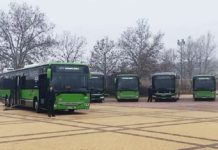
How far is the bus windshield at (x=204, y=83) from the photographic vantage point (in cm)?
4741

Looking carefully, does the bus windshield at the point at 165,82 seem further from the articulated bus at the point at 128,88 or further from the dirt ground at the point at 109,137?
the dirt ground at the point at 109,137

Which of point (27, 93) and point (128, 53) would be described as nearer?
point (27, 93)

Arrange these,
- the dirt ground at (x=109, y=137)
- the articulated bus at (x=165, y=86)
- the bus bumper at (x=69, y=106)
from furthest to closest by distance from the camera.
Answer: the articulated bus at (x=165, y=86), the bus bumper at (x=69, y=106), the dirt ground at (x=109, y=137)

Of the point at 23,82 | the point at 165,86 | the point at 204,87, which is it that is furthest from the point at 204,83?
the point at 23,82

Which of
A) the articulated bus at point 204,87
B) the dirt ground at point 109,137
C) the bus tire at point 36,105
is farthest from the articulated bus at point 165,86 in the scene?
the dirt ground at point 109,137

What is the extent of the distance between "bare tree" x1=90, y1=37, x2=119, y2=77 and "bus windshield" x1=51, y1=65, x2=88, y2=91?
40.4m

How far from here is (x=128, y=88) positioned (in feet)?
156

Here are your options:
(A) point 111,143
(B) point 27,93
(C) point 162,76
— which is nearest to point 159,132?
(A) point 111,143

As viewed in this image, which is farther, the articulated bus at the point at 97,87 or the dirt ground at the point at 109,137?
the articulated bus at the point at 97,87

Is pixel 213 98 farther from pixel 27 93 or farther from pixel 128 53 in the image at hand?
pixel 27 93

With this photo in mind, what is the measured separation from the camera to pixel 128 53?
65.4 metres

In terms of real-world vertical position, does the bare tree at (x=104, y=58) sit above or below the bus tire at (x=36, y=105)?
above

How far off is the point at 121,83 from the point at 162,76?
4.32 m

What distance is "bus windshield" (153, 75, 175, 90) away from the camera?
45.8 metres
